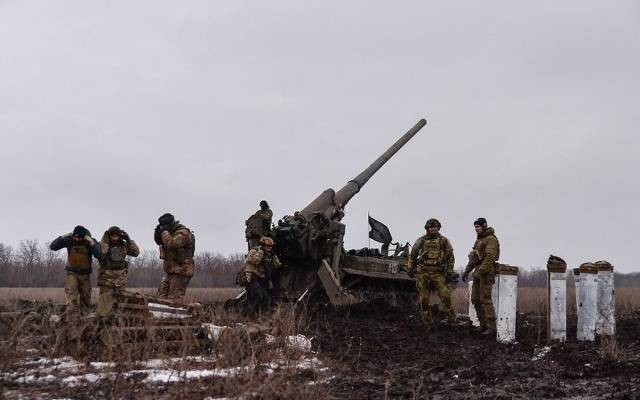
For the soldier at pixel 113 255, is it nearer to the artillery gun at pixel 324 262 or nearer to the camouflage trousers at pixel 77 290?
the camouflage trousers at pixel 77 290

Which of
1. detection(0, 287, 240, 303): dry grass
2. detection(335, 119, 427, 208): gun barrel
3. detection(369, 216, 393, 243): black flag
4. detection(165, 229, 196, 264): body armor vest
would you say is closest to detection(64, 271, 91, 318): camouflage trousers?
detection(0, 287, 240, 303): dry grass

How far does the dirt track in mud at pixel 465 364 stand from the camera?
6742mm

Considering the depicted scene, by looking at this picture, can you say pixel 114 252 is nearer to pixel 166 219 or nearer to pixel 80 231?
pixel 80 231

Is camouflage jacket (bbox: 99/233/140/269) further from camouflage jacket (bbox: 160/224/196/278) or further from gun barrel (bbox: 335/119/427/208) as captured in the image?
gun barrel (bbox: 335/119/427/208)

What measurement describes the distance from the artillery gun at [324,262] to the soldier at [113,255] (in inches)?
162

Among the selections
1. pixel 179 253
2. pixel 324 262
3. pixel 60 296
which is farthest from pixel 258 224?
pixel 60 296

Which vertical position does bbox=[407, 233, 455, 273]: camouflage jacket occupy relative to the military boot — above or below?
above

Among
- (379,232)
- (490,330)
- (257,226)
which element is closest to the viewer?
(490,330)

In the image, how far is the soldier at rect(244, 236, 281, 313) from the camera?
12.1 metres

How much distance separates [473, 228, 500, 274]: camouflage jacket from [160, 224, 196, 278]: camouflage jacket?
4.49m

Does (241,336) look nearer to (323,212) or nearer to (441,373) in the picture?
(441,373)

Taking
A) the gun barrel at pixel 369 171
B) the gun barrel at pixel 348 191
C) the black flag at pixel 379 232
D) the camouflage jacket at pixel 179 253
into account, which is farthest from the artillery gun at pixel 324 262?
the camouflage jacket at pixel 179 253

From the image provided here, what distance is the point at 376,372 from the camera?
7.72m

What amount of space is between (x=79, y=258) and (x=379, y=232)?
26.3 feet
